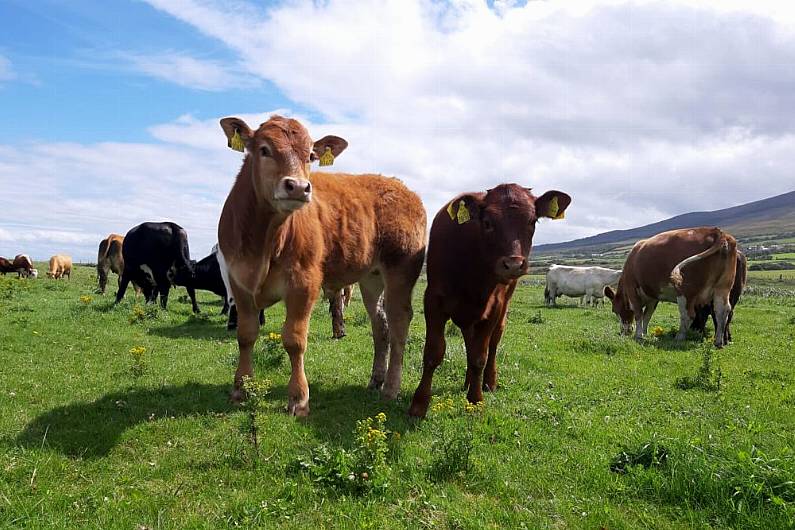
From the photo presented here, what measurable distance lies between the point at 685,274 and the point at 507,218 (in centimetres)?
920

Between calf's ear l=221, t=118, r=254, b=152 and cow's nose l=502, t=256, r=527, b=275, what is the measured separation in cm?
339

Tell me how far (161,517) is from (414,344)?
297 inches

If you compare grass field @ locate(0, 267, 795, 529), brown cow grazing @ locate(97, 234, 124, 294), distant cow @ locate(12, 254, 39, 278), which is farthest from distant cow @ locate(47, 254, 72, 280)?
grass field @ locate(0, 267, 795, 529)

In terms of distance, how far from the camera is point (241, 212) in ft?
21.7

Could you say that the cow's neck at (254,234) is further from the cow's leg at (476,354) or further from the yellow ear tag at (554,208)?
the yellow ear tag at (554,208)

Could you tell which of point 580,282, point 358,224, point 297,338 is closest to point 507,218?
point 358,224

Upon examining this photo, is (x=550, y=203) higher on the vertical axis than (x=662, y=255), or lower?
higher

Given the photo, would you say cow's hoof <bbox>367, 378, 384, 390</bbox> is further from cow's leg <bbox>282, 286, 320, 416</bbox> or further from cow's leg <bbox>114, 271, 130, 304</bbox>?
cow's leg <bbox>114, 271, 130, 304</bbox>

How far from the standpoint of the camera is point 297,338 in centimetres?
655

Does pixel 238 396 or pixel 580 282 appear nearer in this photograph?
pixel 238 396

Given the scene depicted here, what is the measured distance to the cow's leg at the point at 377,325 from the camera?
328 inches

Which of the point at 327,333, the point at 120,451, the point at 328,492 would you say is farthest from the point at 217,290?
the point at 328,492

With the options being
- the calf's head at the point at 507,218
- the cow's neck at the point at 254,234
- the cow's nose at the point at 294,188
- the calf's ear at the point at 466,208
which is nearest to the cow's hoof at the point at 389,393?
the calf's head at the point at 507,218

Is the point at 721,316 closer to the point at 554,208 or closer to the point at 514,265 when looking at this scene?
the point at 554,208
